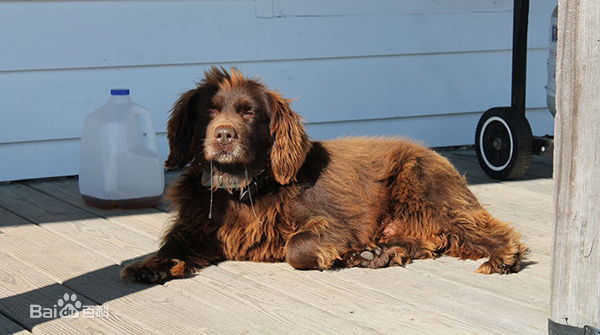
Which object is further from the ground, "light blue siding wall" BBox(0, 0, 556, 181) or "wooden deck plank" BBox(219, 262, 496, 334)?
"light blue siding wall" BBox(0, 0, 556, 181)

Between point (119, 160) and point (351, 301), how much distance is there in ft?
6.64

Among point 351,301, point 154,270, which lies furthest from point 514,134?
point 154,270

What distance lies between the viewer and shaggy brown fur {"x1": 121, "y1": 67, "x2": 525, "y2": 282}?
328 centimetres

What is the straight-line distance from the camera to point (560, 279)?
2232 millimetres

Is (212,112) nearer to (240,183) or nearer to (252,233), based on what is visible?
(240,183)

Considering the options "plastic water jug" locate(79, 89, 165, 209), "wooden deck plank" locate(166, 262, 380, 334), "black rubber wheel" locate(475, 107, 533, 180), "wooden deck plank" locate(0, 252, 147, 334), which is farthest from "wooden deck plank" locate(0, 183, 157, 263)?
"black rubber wheel" locate(475, 107, 533, 180)

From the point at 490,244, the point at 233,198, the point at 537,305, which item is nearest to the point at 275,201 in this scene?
the point at 233,198

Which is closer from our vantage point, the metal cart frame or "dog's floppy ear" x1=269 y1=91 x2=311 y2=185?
"dog's floppy ear" x1=269 y1=91 x2=311 y2=185

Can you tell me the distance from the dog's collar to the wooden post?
5.02ft

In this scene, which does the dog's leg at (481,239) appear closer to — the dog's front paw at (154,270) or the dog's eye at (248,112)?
the dog's eye at (248,112)

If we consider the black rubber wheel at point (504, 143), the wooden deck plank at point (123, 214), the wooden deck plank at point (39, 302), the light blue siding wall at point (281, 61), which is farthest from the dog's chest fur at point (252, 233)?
the black rubber wheel at point (504, 143)

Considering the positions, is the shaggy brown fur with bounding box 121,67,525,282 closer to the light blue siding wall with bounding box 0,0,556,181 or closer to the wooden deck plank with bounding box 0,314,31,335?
the wooden deck plank with bounding box 0,314,31,335

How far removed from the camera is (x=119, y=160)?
4.36 m

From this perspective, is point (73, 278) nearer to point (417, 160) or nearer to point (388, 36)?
point (417, 160)
